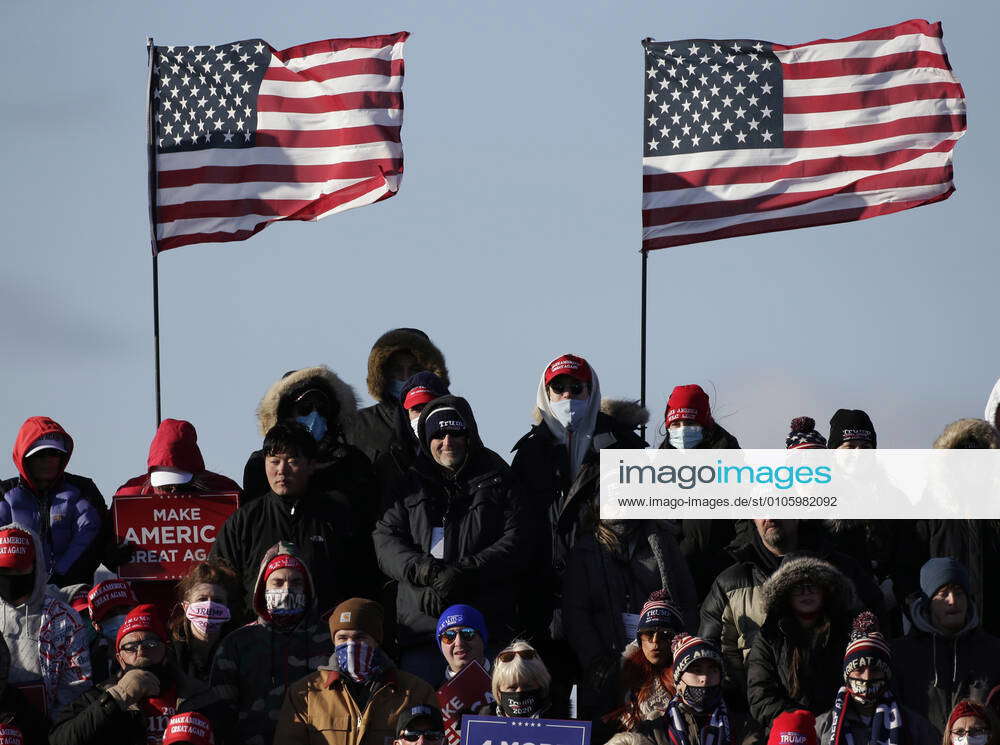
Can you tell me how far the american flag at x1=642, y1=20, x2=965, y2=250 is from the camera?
748 inches

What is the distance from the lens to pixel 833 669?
1365 centimetres

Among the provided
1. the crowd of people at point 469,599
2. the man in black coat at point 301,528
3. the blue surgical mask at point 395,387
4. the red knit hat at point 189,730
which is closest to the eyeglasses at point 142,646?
the crowd of people at point 469,599

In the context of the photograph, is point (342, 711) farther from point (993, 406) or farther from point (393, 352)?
point (993, 406)

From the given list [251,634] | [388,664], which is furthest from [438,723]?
[251,634]

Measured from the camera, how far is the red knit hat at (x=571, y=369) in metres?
15.4

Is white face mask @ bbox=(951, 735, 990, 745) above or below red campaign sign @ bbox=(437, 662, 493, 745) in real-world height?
below

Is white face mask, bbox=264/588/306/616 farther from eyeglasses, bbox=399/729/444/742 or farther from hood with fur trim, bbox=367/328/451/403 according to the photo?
hood with fur trim, bbox=367/328/451/403

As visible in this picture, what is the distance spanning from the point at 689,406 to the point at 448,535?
2.22 meters

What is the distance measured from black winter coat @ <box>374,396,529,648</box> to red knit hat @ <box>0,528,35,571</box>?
2.18m

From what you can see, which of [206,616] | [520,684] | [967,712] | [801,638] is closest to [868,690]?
[967,712]

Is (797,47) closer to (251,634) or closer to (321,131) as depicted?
(321,131)

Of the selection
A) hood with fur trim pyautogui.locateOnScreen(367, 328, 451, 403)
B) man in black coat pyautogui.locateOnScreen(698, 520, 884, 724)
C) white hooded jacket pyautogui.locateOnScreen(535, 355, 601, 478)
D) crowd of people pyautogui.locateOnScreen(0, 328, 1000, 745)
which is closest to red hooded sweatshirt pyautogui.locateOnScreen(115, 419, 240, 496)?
crowd of people pyautogui.locateOnScreen(0, 328, 1000, 745)

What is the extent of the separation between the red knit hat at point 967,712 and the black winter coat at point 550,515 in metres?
2.72

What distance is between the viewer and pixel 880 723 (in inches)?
513
